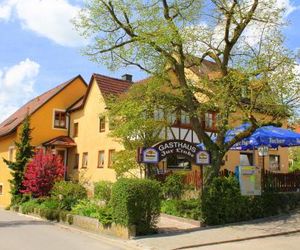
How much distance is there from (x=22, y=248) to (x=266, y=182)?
10.7 metres

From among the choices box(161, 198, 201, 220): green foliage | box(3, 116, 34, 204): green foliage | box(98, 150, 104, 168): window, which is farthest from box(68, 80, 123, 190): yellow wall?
box(161, 198, 201, 220): green foliage

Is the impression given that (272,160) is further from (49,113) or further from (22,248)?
(22,248)

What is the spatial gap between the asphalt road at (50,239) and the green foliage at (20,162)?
10.4 m

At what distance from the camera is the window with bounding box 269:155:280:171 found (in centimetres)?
3497

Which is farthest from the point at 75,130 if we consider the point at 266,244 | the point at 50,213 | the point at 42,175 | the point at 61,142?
the point at 266,244

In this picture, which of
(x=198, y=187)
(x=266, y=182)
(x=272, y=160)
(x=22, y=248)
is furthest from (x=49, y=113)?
(x=22, y=248)

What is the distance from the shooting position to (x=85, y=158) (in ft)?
113

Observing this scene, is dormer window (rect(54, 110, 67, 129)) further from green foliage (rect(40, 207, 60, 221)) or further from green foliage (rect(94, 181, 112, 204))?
green foliage (rect(40, 207, 60, 221))

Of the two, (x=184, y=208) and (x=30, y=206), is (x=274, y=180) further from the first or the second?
(x=30, y=206)

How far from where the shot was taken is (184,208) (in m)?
18.6

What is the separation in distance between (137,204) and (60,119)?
23727 mm

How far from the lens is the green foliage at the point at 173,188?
818 inches

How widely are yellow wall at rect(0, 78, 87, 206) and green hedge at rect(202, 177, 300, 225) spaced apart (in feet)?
69.8

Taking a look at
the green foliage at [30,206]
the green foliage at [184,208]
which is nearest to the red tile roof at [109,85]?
the green foliage at [30,206]
